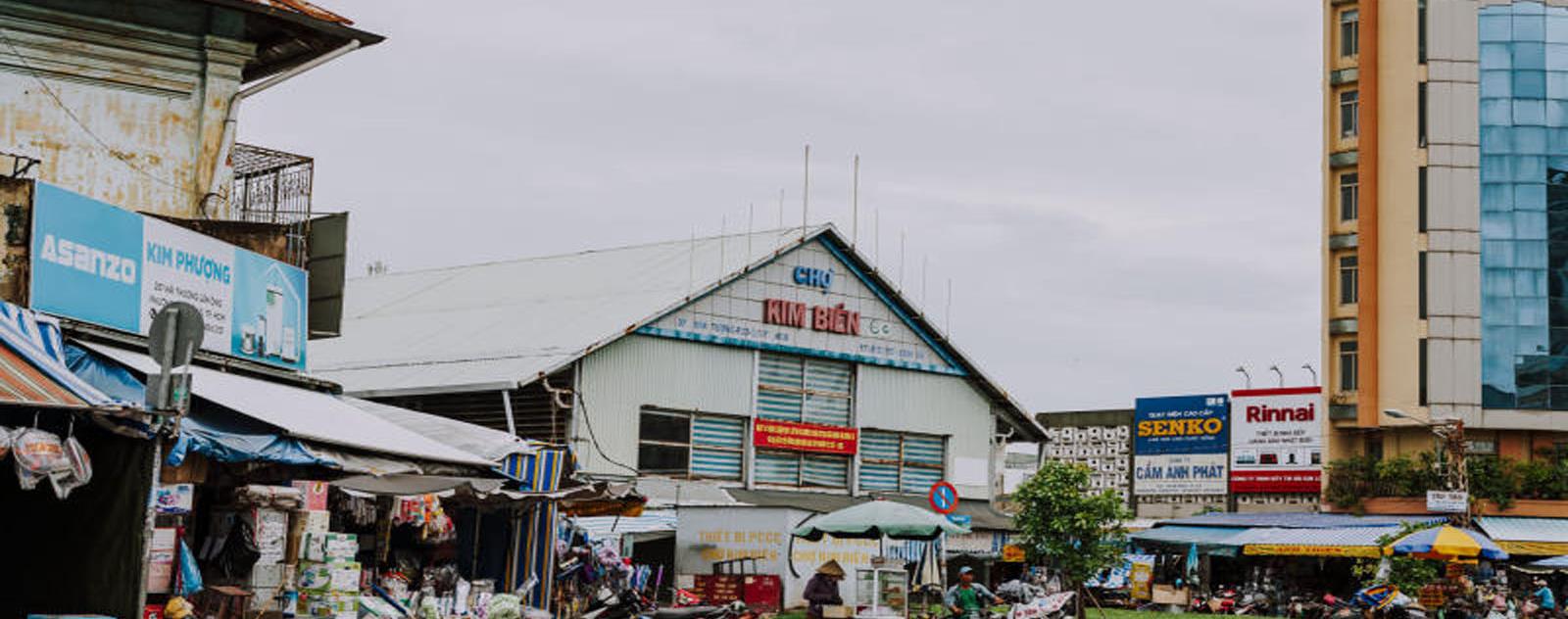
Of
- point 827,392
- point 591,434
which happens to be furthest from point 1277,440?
point 591,434

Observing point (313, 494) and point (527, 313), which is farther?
point (527, 313)

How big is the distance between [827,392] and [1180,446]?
28273 mm

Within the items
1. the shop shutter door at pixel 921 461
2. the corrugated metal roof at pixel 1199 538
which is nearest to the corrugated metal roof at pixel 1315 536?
the corrugated metal roof at pixel 1199 538

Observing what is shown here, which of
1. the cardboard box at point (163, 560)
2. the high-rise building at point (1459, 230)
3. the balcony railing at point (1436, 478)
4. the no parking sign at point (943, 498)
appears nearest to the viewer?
the cardboard box at point (163, 560)

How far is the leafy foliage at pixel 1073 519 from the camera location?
3353 cm

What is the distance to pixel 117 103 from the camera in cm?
2261

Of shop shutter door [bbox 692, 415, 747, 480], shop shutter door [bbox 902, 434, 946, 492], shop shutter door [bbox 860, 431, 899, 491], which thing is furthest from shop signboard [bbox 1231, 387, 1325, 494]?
shop shutter door [bbox 692, 415, 747, 480]

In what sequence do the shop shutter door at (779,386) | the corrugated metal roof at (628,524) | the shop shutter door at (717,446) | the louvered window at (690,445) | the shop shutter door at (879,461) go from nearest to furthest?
the corrugated metal roof at (628,524) → the louvered window at (690,445) → the shop shutter door at (717,446) → the shop shutter door at (779,386) → the shop shutter door at (879,461)

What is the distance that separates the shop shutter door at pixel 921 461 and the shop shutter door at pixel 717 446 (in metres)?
5.03

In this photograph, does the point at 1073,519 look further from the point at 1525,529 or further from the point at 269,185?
the point at 1525,529

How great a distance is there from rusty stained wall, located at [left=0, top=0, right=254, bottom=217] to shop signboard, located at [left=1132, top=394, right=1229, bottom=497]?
4862cm

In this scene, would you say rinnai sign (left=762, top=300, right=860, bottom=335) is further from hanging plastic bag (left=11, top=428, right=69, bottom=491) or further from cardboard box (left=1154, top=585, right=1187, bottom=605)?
hanging plastic bag (left=11, top=428, right=69, bottom=491)

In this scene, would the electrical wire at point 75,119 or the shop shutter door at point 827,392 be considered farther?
the shop shutter door at point 827,392

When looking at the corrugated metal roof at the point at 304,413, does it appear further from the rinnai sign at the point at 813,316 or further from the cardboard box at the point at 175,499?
the rinnai sign at the point at 813,316
